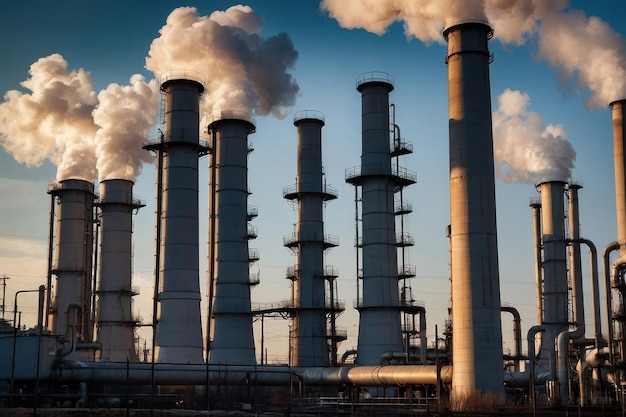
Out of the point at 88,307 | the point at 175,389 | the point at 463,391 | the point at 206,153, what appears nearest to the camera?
the point at 463,391

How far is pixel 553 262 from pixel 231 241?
22.1 metres

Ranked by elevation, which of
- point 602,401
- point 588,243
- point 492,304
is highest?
point 588,243

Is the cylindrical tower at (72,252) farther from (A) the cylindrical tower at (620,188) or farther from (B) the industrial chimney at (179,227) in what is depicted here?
(A) the cylindrical tower at (620,188)

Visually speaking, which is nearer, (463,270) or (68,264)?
(463,270)

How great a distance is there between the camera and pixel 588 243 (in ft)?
169

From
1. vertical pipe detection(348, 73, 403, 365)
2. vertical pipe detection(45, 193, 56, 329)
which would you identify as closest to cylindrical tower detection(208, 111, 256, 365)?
vertical pipe detection(348, 73, 403, 365)

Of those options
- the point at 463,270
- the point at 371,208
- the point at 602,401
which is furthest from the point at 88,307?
the point at 602,401

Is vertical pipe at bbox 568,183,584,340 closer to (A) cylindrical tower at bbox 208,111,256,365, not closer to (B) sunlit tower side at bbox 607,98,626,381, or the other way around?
(B) sunlit tower side at bbox 607,98,626,381

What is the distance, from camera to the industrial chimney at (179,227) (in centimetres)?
5556

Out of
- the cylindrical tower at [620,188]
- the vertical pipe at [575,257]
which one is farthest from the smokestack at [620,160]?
the vertical pipe at [575,257]

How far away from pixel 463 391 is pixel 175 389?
62.8ft

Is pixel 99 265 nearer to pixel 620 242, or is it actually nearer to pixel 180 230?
pixel 180 230

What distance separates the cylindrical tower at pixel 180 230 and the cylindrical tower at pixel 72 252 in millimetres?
8930

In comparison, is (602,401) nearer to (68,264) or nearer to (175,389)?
(175,389)
